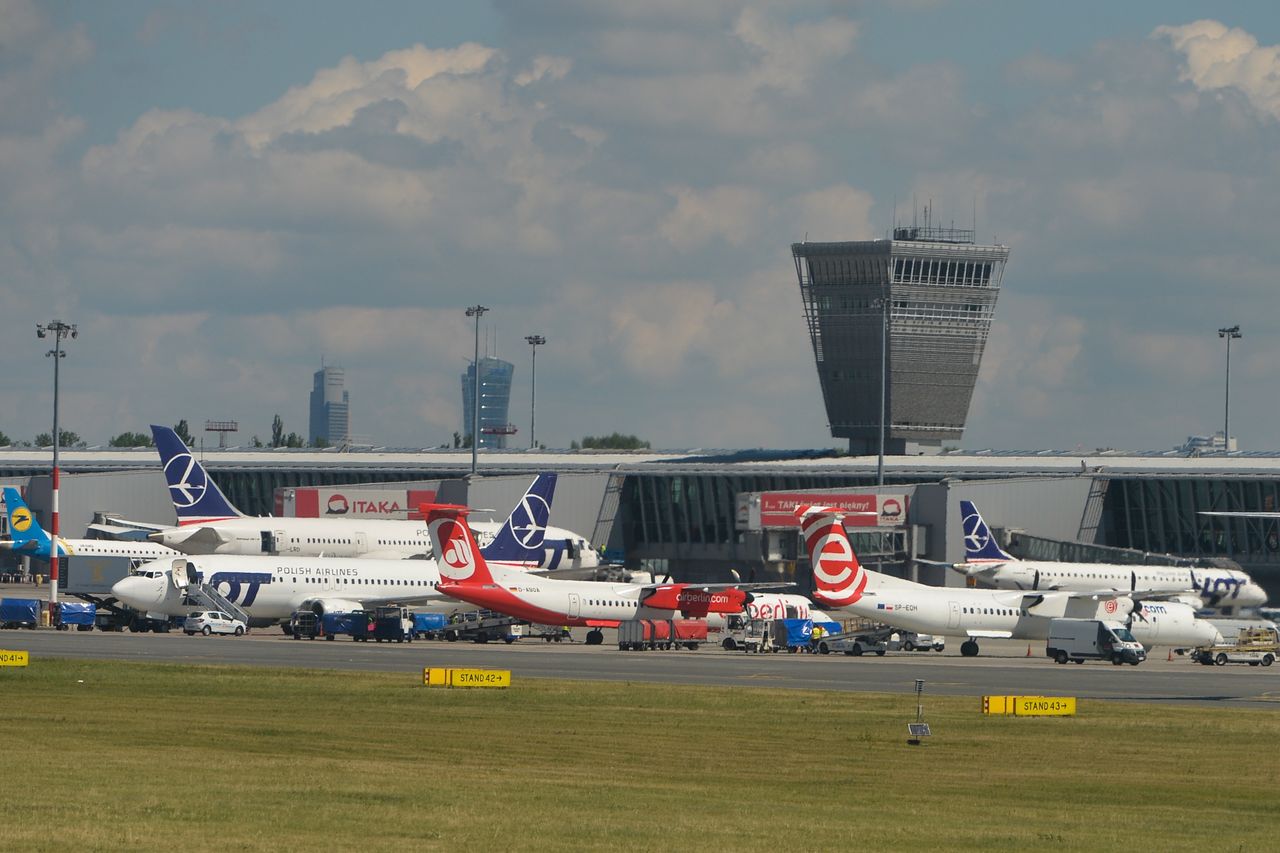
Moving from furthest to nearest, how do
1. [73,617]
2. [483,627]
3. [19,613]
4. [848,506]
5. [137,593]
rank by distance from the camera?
[848,506], [19,613], [73,617], [483,627], [137,593]

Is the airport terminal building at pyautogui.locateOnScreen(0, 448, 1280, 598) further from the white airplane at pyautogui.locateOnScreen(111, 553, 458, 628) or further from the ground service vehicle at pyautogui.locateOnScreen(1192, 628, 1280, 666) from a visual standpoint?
the white airplane at pyautogui.locateOnScreen(111, 553, 458, 628)

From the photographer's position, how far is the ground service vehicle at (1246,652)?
85312mm

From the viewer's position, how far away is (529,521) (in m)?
116

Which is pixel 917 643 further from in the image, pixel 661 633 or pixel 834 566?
pixel 661 633

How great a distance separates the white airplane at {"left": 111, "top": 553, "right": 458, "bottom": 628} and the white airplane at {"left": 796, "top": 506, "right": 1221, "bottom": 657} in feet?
67.6

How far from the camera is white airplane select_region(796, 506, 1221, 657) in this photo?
87000 mm

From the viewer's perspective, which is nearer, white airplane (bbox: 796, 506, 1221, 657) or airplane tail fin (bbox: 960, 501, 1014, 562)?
white airplane (bbox: 796, 506, 1221, 657)

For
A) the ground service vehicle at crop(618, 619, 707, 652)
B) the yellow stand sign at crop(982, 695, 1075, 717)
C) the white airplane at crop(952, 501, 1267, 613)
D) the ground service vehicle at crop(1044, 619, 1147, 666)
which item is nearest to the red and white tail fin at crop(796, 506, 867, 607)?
the ground service vehicle at crop(618, 619, 707, 652)

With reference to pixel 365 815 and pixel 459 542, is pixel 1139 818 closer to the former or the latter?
pixel 365 815

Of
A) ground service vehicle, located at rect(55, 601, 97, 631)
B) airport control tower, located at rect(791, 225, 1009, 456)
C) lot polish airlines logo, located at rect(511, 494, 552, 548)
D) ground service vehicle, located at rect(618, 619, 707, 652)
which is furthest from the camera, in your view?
airport control tower, located at rect(791, 225, 1009, 456)

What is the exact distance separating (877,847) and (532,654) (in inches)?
2124

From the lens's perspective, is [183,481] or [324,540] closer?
[183,481]

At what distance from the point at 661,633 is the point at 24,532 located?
55.9 metres

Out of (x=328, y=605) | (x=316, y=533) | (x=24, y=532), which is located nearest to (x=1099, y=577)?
(x=328, y=605)
